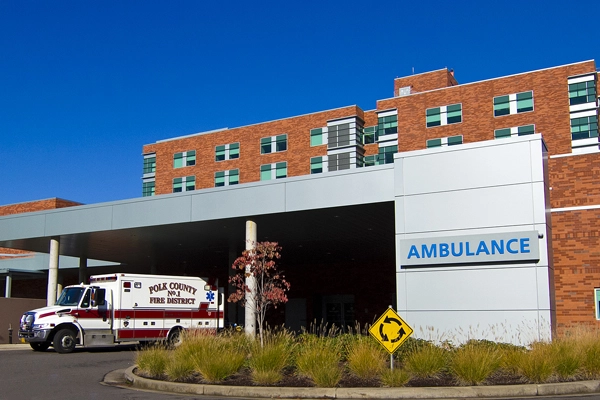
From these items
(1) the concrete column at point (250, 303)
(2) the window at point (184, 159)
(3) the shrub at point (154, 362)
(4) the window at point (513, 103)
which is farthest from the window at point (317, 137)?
(3) the shrub at point (154, 362)

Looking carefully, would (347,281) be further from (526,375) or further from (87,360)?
(526,375)

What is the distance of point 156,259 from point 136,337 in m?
14.5

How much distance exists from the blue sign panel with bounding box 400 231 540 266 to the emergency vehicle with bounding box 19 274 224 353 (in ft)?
34.6

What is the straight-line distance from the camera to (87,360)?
2011 cm

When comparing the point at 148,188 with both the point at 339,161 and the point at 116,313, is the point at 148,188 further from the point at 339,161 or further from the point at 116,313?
the point at 116,313

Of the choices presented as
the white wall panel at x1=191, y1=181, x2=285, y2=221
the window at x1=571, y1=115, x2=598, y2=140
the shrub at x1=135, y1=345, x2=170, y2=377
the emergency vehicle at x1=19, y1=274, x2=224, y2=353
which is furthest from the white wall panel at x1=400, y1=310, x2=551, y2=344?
the window at x1=571, y1=115, x2=598, y2=140

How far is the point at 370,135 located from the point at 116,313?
34958mm

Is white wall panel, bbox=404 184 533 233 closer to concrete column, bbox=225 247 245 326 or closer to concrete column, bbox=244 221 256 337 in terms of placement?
concrete column, bbox=244 221 256 337

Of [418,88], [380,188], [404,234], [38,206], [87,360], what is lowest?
[87,360]

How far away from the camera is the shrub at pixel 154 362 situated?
14008mm

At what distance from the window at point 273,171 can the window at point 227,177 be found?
9.04 ft

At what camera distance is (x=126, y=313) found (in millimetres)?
23875

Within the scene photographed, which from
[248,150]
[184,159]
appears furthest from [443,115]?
[184,159]

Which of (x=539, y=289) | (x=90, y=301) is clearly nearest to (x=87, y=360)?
(x=90, y=301)
